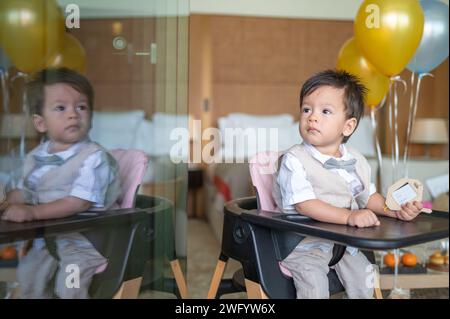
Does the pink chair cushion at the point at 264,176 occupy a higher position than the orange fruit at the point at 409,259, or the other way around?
the pink chair cushion at the point at 264,176

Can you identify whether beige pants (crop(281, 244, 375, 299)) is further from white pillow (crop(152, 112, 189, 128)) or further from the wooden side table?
the wooden side table

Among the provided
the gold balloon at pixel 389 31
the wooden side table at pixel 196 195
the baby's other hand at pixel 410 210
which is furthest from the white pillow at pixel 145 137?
the wooden side table at pixel 196 195

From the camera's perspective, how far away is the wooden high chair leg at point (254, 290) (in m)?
1.06

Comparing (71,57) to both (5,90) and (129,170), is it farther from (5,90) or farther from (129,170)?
(129,170)

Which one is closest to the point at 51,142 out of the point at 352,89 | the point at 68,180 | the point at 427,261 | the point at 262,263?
the point at 68,180

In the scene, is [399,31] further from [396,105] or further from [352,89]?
[396,105]

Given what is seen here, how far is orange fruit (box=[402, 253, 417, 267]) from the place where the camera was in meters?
1.73

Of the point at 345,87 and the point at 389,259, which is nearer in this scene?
the point at 345,87

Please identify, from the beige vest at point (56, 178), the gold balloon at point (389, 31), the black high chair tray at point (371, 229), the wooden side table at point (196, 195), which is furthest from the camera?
the wooden side table at point (196, 195)

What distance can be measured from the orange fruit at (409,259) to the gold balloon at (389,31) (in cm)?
74

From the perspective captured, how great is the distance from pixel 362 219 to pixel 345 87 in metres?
0.34

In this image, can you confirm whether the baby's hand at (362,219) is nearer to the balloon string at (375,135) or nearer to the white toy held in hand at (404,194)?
the white toy held in hand at (404,194)

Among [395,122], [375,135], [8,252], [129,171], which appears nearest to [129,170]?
[129,171]

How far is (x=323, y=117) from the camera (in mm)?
1066
